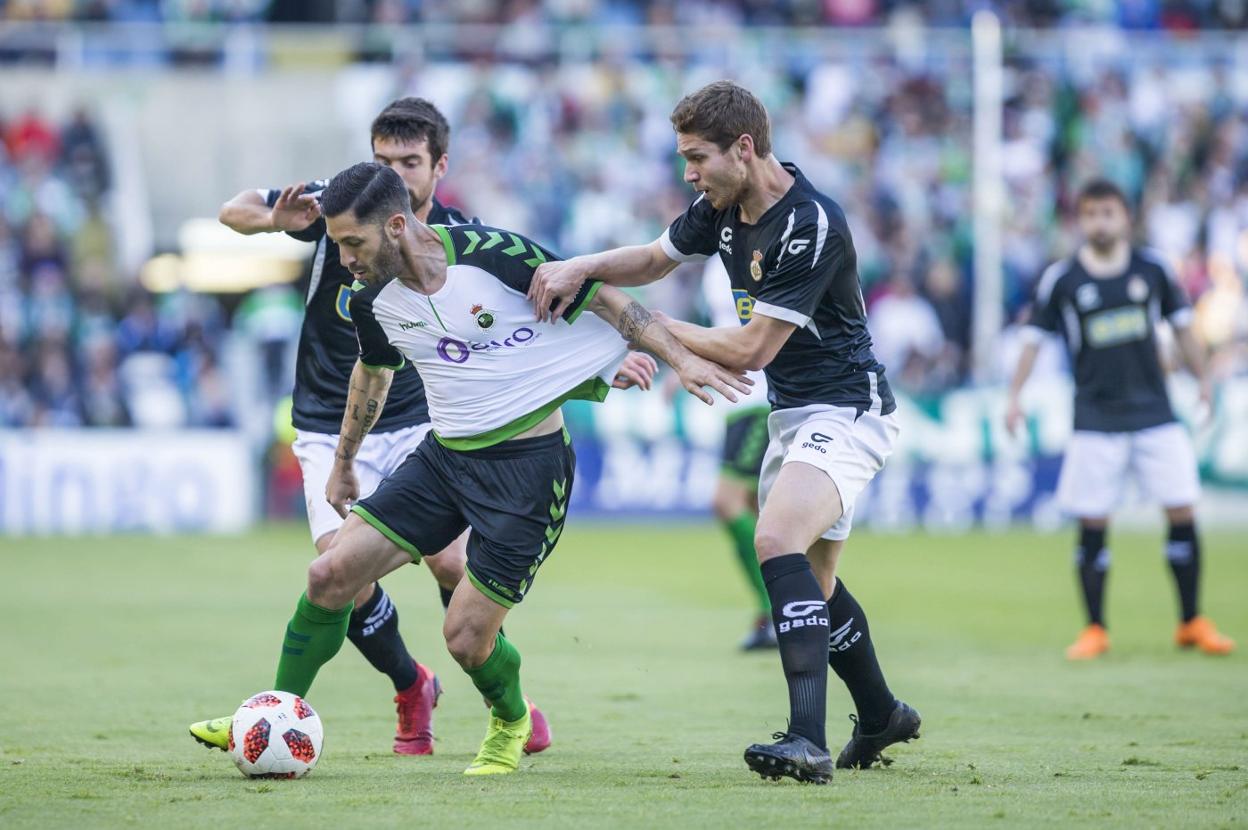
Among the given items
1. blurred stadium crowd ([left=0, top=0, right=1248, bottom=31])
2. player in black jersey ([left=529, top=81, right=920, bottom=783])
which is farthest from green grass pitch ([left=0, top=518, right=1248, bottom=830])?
blurred stadium crowd ([left=0, top=0, right=1248, bottom=31])

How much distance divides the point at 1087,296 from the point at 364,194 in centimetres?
626

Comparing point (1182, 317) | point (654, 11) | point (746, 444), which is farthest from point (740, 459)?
point (654, 11)

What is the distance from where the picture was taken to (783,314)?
6191 mm

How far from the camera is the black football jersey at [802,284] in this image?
620cm

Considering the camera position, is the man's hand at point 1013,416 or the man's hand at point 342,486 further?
the man's hand at point 1013,416

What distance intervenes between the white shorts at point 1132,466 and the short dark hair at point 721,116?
216 inches

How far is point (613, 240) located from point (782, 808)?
17.7 meters

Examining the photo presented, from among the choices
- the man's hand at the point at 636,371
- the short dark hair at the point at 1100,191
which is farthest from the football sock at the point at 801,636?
the short dark hair at the point at 1100,191

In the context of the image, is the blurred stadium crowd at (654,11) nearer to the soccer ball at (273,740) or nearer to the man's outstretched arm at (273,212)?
the man's outstretched arm at (273,212)

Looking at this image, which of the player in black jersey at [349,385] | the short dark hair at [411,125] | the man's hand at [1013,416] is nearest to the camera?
A: the player in black jersey at [349,385]

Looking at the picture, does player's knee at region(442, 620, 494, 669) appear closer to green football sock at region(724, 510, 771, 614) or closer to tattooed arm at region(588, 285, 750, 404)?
tattooed arm at region(588, 285, 750, 404)

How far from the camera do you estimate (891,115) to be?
81.5 ft

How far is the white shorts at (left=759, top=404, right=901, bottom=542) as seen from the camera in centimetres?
638

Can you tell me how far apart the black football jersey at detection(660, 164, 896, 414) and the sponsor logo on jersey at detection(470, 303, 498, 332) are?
2.50 ft
